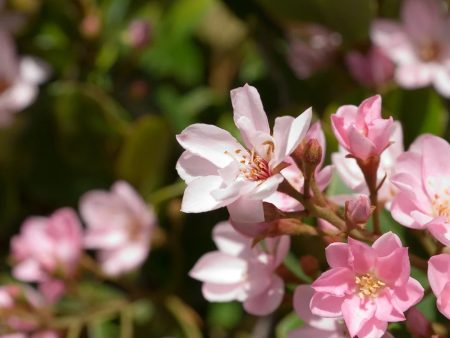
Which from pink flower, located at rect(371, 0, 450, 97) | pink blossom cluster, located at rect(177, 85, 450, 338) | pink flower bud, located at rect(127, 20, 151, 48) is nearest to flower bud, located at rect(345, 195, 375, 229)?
pink blossom cluster, located at rect(177, 85, 450, 338)

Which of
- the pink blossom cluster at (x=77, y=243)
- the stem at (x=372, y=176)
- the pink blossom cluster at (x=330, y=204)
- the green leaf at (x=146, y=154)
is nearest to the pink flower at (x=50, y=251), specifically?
the pink blossom cluster at (x=77, y=243)

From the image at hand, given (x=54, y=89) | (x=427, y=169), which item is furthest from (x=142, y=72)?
(x=427, y=169)

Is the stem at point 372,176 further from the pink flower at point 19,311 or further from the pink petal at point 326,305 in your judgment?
the pink flower at point 19,311

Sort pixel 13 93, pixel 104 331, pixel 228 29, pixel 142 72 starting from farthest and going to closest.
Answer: pixel 228 29 < pixel 142 72 < pixel 13 93 < pixel 104 331

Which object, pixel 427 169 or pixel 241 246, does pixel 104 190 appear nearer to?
pixel 241 246

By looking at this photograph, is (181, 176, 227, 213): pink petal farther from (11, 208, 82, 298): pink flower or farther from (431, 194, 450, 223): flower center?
(11, 208, 82, 298): pink flower

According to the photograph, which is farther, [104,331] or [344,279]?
[104,331]

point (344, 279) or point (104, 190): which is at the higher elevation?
point (344, 279)
